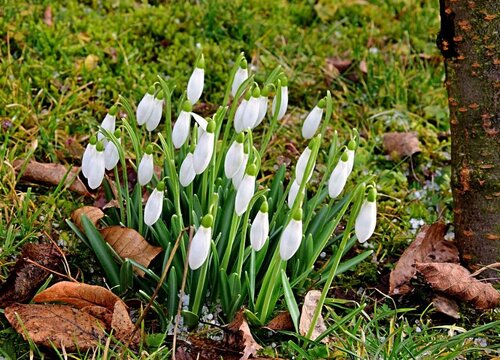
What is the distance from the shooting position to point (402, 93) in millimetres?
3852

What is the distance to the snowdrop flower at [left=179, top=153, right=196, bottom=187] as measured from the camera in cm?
222

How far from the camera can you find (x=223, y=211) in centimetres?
249

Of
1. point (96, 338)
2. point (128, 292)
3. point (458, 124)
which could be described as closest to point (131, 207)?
point (128, 292)

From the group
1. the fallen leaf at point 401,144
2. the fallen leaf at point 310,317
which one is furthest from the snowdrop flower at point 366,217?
the fallen leaf at point 401,144

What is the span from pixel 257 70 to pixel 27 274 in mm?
1896

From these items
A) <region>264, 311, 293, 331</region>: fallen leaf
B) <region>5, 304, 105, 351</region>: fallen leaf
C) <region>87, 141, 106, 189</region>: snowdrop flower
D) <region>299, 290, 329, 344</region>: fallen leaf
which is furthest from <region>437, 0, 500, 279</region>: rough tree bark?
<region>5, 304, 105, 351</region>: fallen leaf

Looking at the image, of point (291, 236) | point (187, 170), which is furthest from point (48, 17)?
point (291, 236)

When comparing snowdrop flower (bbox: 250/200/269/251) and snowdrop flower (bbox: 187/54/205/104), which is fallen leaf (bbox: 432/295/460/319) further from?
snowdrop flower (bbox: 187/54/205/104)

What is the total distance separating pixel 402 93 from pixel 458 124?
1.18 metres

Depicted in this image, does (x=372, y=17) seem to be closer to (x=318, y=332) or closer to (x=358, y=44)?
(x=358, y=44)

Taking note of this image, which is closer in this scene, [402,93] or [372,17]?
[402,93]

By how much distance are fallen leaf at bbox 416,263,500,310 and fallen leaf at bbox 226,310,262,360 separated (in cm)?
66

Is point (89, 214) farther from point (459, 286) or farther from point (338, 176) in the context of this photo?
point (459, 286)

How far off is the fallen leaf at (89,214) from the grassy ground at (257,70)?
0.13 m
